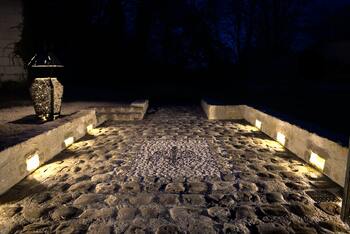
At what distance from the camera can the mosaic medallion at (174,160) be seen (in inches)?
146

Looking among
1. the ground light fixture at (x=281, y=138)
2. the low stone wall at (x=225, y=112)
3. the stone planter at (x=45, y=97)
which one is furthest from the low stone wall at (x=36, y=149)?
the ground light fixture at (x=281, y=138)

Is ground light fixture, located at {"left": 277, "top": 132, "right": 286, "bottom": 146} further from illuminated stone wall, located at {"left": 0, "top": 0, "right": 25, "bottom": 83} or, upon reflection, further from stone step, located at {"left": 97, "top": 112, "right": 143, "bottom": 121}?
illuminated stone wall, located at {"left": 0, "top": 0, "right": 25, "bottom": 83}

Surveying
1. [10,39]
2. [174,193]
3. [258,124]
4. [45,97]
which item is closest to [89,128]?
[45,97]

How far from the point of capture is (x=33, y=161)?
12.3 ft

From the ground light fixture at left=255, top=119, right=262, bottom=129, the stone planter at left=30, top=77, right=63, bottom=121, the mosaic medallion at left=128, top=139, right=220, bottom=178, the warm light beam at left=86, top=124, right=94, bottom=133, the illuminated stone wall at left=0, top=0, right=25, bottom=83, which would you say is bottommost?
the mosaic medallion at left=128, top=139, right=220, bottom=178

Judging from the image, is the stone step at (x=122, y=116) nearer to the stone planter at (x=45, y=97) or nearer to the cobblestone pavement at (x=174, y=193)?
the stone planter at (x=45, y=97)

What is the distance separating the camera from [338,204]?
273 cm

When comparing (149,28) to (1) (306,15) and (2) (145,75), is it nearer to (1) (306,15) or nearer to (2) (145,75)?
(2) (145,75)

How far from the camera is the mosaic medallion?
3.72m

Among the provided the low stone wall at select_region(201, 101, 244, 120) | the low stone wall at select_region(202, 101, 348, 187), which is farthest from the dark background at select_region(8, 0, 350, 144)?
the low stone wall at select_region(202, 101, 348, 187)

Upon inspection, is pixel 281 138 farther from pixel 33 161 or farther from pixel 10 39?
pixel 10 39

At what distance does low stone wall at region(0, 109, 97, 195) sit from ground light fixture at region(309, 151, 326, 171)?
454 centimetres

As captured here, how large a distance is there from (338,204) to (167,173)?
2.26 metres

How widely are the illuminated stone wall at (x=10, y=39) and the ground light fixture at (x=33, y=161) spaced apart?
9144 mm
